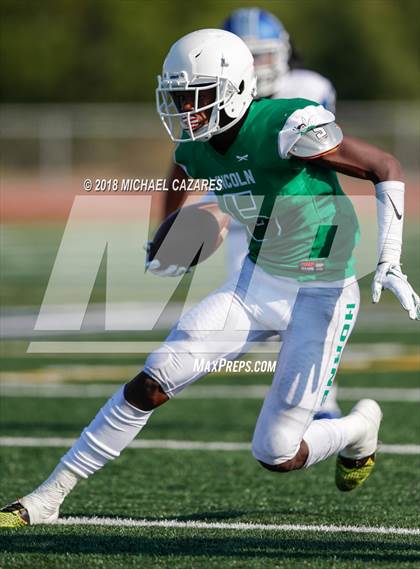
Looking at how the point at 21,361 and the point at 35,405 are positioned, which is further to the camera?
the point at 21,361

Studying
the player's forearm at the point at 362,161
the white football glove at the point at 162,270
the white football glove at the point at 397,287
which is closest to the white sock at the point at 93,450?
the white football glove at the point at 162,270

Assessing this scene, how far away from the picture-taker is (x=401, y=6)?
1314 inches

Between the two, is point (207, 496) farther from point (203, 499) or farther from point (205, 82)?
point (205, 82)

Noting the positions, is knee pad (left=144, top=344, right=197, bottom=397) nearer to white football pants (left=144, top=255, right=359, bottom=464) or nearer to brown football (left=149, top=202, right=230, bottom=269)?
white football pants (left=144, top=255, right=359, bottom=464)

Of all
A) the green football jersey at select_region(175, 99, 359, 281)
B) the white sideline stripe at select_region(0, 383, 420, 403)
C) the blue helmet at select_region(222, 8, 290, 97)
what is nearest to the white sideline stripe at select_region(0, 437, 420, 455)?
the white sideline stripe at select_region(0, 383, 420, 403)

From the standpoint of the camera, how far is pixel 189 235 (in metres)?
4.46

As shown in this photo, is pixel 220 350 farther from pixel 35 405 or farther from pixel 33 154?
pixel 33 154

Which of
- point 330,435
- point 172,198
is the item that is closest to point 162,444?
point 172,198

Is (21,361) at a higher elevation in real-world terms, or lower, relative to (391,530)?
lower

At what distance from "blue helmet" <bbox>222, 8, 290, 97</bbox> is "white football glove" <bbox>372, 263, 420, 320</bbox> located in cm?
258

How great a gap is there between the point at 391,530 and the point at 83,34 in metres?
26.6

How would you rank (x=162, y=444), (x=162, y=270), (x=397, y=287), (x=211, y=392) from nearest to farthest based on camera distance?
1. (x=397, y=287)
2. (x=162, y=270)
3. (x=162, y=444)
4. (x=211, y=392)

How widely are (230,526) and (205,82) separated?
4.67ft

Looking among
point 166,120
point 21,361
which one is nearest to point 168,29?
point 21,361
